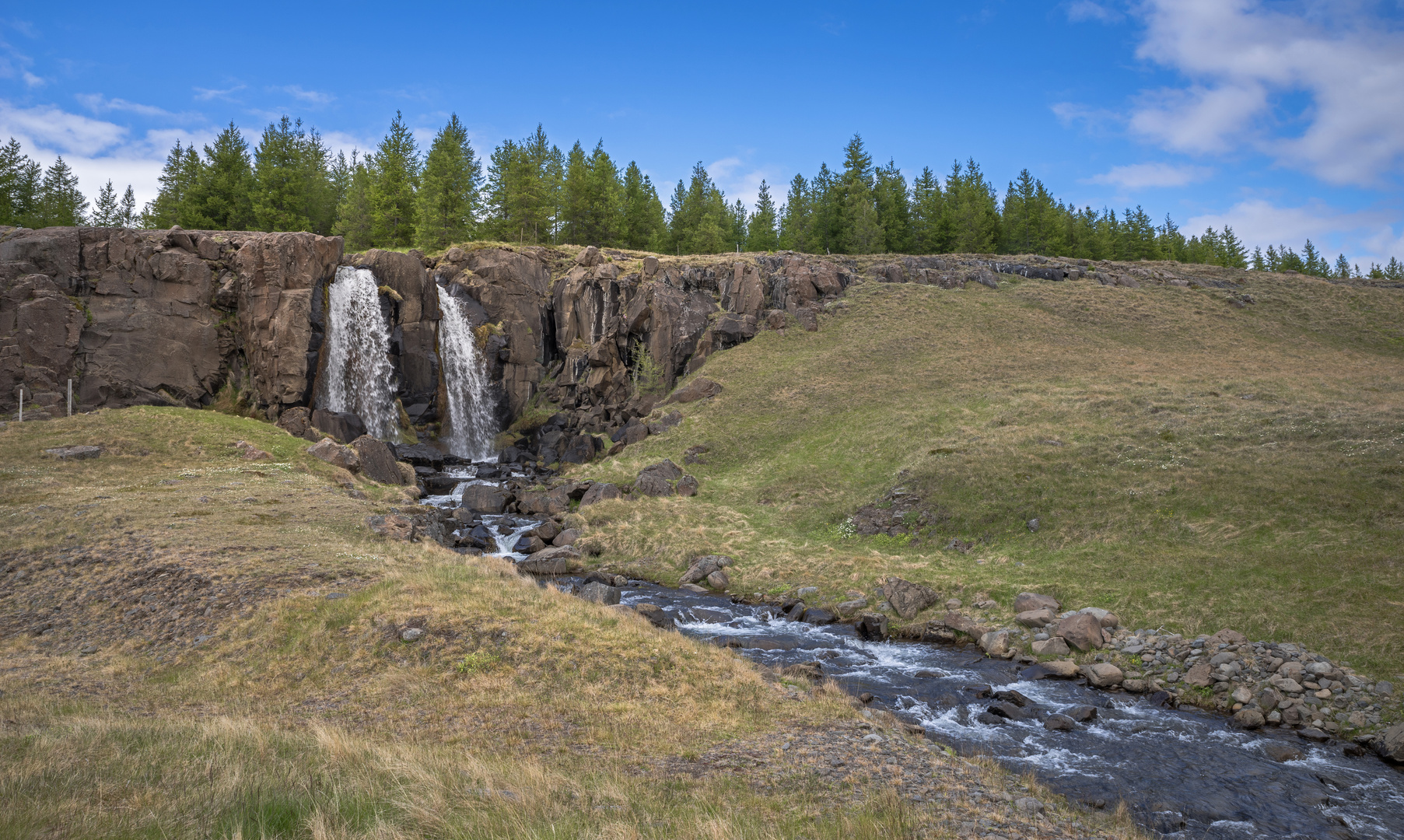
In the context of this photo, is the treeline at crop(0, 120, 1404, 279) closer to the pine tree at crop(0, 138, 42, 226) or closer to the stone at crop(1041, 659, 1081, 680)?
the pine tree at crop(0, 138, 42, 226)

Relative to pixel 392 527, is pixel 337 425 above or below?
above

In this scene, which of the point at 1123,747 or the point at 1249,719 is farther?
the point at 1249,719

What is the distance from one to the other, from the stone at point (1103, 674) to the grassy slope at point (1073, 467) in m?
2.25

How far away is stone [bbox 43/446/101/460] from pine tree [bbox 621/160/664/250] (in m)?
54.1

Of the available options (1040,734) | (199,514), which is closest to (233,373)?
(199,514)

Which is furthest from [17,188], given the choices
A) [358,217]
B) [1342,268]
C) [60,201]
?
[1342,268]

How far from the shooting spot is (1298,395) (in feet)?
107

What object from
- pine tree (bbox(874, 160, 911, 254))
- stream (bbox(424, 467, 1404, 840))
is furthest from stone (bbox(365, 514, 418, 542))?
pine tree (bbox(874, 160, 911, 254))

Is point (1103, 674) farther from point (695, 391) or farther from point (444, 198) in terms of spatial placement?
point (444, 198)

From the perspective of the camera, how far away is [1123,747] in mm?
12047

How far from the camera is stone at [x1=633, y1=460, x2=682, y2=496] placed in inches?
1264

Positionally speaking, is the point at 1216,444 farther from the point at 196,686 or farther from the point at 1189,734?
the point at 196,686

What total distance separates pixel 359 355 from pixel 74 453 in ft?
59.2

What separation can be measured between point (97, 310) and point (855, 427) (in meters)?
41.9
